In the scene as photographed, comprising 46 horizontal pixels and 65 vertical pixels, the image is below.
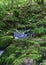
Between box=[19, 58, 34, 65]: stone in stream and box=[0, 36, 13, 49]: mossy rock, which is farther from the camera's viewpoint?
box=[0, 36, 13, 49]: mossy rock

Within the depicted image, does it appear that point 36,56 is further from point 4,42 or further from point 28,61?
point 4,42

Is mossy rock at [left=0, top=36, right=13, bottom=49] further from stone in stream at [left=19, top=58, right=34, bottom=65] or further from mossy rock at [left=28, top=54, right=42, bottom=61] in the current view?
stone in stream at [left=19, top=58, right=34, bottom=65]

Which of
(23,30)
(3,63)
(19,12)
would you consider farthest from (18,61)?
(19,12)

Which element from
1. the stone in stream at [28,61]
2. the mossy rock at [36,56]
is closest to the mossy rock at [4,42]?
the mossy rock at [36,56]

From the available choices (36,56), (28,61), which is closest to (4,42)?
(36,56)

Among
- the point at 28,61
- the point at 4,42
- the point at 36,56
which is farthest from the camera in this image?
the point at 4,42

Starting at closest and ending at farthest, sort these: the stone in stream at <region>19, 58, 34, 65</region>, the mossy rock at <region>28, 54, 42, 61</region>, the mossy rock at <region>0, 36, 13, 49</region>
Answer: the stone in stream at <region>19, 58, 34, 65</region>, the mossy rock at <region>28, 54, 42, 61</region>, the mossy rock at <region>0, 36, 13, 49</region>

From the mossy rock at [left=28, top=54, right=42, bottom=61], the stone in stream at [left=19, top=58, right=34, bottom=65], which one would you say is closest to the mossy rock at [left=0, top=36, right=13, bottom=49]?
the mossy rock at [left=28, top=54, right=42, bottom=61]

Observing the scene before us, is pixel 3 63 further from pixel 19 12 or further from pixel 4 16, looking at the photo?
pixel 19 12

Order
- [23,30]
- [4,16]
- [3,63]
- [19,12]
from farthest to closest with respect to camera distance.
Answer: [19,12] → [4,16] → [23,30] → [3,63]

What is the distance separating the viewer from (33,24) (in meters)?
20.1

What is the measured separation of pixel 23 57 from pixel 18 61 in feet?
1.50

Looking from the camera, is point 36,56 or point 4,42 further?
point 4,42

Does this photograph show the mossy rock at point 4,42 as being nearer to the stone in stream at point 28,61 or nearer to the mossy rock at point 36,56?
the mossy rock at point 36,56
